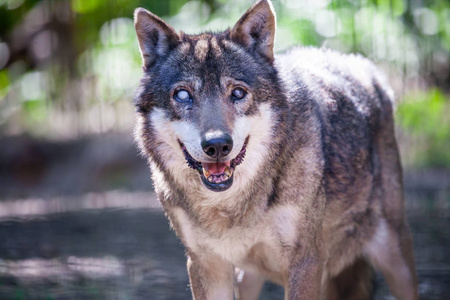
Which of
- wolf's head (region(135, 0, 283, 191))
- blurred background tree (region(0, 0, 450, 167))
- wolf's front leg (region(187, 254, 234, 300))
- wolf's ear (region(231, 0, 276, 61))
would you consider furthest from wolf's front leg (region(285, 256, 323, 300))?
blurred background tree (region(0, 0, 450, 167))

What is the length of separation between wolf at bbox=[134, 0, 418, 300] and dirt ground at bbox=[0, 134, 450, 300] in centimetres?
147

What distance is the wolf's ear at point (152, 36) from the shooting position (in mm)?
3652

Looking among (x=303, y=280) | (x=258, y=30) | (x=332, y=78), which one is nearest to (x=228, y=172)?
Answer: (x=303, y=280)

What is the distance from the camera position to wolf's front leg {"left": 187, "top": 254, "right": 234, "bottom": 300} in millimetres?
3709

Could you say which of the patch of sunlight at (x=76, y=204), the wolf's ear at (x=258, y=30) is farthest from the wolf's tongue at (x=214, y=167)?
the patch of sunlight at (x=76, y=204)

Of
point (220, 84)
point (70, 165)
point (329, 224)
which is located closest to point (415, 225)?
point (329, 224)

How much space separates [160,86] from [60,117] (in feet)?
23.5

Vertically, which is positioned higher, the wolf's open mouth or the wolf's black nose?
the wolf's black nose

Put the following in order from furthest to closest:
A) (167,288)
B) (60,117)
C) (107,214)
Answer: (60,117)
(107,214)
(167,288)

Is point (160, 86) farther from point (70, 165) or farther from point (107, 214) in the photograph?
point (70, 165)

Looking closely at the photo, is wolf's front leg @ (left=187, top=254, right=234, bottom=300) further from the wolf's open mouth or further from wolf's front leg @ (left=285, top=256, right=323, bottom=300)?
the wolf's open mouth

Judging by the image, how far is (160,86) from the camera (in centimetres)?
357

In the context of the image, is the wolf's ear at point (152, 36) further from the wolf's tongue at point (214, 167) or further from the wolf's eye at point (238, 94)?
the wolf's tongue at point (214, 167)

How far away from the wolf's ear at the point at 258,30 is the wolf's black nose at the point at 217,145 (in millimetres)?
819
